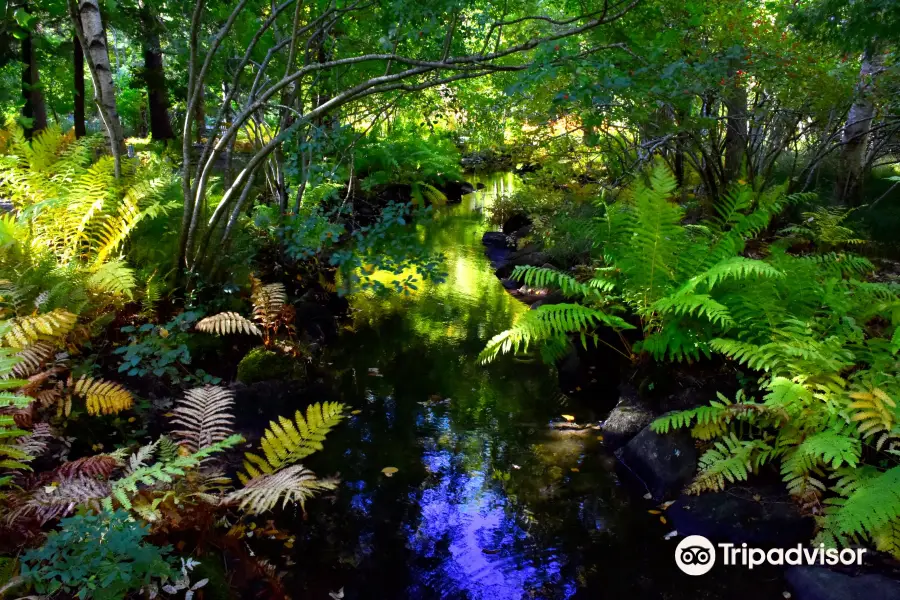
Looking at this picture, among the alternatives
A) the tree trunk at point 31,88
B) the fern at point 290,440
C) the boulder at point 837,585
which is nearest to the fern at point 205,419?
the fern at point 290,440

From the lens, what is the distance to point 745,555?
316 cm

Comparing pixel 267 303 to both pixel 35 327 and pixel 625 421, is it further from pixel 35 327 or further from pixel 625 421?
pixel 625 421

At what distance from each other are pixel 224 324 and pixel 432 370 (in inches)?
83.5

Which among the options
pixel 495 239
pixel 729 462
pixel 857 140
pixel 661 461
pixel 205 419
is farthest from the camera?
pixel 495 239

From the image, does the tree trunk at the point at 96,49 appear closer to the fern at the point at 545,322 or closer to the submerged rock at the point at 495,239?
the fern at the point at 545,322

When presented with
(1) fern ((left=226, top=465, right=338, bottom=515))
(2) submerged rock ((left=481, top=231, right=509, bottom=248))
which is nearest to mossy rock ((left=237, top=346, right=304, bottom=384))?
(1) fern ((left=226, top=465, right=338, bottom=515))

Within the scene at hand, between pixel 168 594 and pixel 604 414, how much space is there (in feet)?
11.8

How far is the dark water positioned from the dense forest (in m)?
0.02

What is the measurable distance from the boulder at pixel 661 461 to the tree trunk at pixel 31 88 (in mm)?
8283

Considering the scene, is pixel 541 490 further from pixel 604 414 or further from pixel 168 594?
pixel 168 594

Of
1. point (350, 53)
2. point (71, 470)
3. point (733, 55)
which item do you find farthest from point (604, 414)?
point (350, 53)

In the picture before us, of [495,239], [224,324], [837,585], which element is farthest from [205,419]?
[495,239]

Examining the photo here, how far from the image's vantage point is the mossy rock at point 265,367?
15.9 feet

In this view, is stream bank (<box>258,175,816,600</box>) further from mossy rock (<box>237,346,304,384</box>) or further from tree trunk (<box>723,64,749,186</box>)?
tree trunk (<box>723,64,749,186</box>)
